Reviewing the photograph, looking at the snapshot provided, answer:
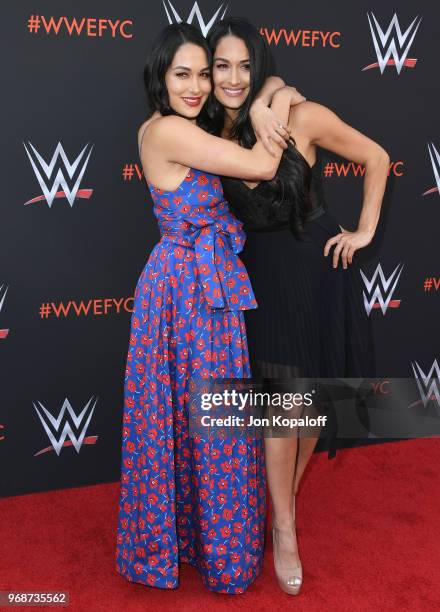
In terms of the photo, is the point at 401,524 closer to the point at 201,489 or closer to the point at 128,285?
the point at 201,489

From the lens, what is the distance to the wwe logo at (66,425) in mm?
2748

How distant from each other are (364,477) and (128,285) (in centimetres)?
121

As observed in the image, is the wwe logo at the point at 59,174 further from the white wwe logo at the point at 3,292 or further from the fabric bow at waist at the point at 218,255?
the fabric bow at waist at the point at 218,255

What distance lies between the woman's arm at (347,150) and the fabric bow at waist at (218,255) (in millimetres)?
267

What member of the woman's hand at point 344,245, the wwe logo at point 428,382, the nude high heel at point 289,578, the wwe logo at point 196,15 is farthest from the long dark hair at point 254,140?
the wwe logo at point 428,382

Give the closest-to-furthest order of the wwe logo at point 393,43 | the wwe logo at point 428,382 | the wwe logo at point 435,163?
the wwe logo at point 393,43
the wwe logo at point 435,163
the wwe logo at point 428,382

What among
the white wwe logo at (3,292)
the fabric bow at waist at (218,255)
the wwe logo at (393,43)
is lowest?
the white wwe logo at (3,292)

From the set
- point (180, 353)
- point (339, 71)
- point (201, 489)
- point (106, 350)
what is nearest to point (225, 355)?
point (180, 353)

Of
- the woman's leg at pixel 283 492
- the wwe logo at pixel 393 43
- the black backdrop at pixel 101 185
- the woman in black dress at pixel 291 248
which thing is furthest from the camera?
the wwe logo at pixel 393 43

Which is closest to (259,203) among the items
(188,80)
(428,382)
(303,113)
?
(303,113)

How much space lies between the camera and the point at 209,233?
1954 mm

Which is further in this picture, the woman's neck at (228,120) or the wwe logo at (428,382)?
the wwe logo at (428,382)

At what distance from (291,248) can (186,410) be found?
559mm

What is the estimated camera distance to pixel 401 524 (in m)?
2.52
